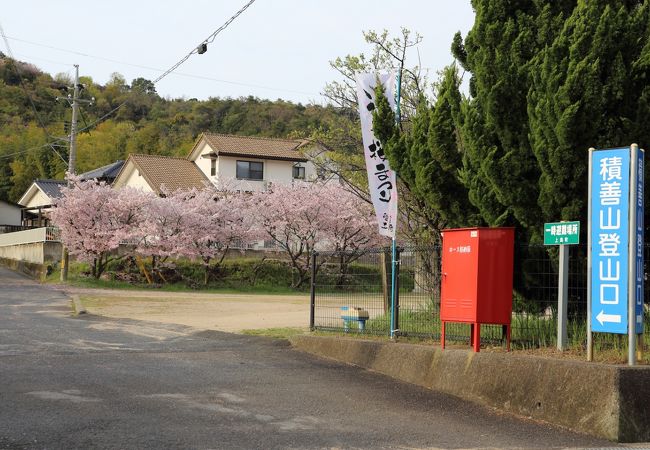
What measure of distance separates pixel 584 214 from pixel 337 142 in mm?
8253

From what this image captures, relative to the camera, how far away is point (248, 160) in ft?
144

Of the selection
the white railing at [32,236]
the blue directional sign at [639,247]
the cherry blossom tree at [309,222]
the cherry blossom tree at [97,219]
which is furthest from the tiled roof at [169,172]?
the blue directional sign at [639,247]

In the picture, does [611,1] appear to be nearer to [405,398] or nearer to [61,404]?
[405,398]

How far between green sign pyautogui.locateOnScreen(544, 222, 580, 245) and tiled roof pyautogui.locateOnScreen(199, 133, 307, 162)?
35400 millimetres

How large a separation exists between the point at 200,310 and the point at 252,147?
86.4 ft

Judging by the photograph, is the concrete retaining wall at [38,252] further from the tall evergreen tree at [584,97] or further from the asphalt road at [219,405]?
the tall evergreen tree at [584,97]

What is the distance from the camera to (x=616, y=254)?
6961 millimetres

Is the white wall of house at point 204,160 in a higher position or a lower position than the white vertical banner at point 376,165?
higher

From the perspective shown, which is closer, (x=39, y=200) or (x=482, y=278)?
(x=482, y=278)

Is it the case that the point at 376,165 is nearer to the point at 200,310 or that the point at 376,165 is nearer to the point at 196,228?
the point at 200,310

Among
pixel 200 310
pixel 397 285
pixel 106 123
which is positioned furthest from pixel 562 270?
pixel 106 123

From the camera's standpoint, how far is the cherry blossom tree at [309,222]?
3241 cm

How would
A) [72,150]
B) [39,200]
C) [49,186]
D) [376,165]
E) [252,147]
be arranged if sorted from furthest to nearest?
[39,200], [49,186], [252,147], [72,150], [376,165]

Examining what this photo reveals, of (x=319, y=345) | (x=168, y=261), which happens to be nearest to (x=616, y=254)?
(x=319, y=345)
